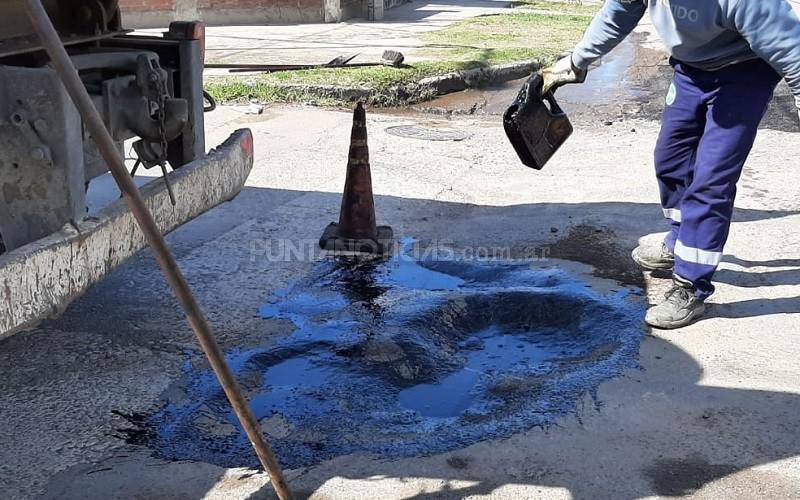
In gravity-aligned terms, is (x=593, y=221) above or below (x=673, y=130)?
below

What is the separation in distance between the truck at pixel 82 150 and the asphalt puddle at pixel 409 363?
71 centimetres

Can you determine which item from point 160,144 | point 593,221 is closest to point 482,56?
point 593,221

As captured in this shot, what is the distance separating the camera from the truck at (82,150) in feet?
10.2

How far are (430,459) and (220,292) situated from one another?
6.28ft

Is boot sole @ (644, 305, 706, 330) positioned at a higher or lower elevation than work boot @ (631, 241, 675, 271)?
lower

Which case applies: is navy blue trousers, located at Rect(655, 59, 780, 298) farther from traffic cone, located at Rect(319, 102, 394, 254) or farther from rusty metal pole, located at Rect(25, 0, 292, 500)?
rusty metal pole, located at Rect(25, 0, 292, 500)

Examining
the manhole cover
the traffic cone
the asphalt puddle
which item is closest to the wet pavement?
the manhole cover

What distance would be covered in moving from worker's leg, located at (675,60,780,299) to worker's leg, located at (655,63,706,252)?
13 centimetres

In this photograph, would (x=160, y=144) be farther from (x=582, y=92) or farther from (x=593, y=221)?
(x=582, y=92)

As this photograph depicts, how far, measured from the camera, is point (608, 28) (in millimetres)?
4586

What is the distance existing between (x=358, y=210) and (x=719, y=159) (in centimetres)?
210

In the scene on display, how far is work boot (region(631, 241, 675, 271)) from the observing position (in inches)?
202

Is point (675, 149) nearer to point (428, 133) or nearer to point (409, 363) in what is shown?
point (409, 363)

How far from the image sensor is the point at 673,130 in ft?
15.6
